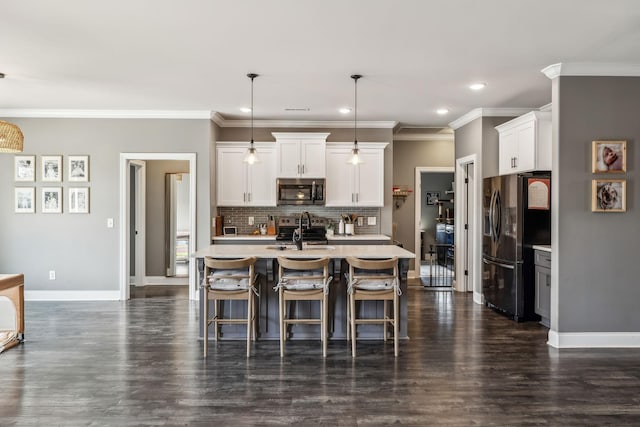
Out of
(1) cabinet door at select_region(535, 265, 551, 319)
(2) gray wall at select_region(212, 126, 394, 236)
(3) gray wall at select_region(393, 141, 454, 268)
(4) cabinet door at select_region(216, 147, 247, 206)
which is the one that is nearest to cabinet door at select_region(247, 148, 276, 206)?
(4) cabinet door at select_region(216, 147, 247, 206)

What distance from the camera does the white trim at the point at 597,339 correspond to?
412 centimetres

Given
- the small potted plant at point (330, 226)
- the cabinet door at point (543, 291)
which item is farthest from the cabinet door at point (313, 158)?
the cabinet door at point (543, 291)

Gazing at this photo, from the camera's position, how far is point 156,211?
7.46 metres

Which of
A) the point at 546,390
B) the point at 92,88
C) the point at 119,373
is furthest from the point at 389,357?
the point at 92,88

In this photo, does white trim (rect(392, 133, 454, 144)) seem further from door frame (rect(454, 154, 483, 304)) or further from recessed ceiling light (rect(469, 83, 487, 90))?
recessed ceiling light (rect(469, 83, 487, 90))

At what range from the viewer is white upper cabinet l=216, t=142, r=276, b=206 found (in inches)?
263

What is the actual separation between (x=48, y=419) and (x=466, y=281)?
5.87m

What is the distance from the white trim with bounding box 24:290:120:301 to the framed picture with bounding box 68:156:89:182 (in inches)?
63.7

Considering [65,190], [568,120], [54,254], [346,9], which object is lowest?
[54,254]

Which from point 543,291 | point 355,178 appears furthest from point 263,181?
point 543,291

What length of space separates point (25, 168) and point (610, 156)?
23.7 ft

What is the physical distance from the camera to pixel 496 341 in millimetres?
4301

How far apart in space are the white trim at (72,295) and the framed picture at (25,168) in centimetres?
163

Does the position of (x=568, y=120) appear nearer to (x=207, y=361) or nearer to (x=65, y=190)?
(x=207, y=361)
